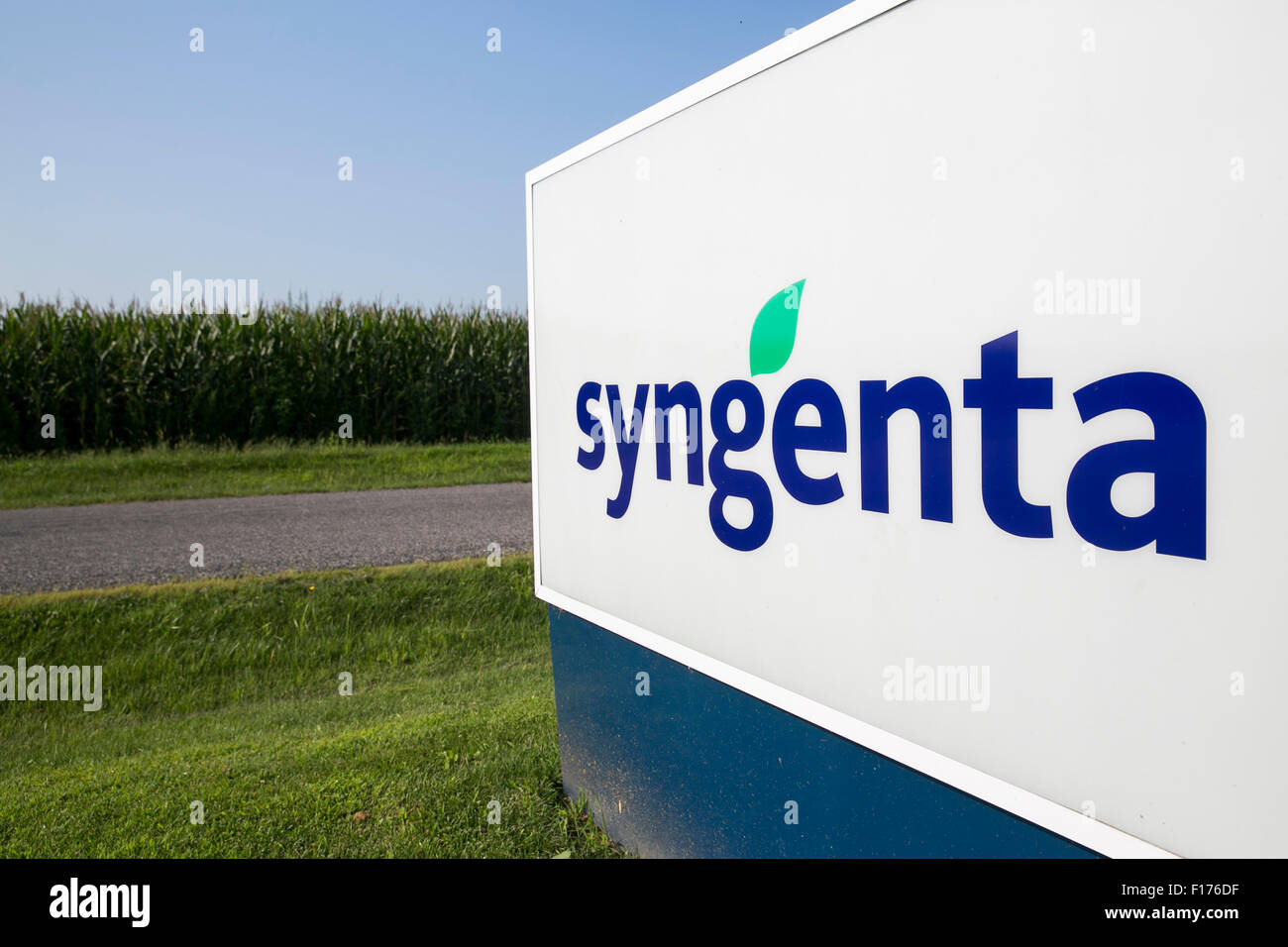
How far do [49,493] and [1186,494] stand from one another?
14291mm

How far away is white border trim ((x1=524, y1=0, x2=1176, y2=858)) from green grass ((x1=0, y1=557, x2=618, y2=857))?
101 centimetres

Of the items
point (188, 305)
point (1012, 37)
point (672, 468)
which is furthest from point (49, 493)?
point (1012, 37)

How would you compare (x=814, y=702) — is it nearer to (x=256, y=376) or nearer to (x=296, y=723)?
(x=296, y=723)

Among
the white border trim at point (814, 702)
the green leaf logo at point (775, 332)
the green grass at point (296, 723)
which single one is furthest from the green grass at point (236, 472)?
the green leaf logo at point (775, 332)

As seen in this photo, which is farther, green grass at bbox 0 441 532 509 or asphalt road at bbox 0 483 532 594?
green grass at bbox 0 441 532 509

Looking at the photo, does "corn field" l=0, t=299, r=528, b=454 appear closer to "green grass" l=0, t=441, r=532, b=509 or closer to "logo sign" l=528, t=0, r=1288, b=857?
"green grass" l=0, t=441, r=532, b=509

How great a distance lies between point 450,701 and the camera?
5957 mm

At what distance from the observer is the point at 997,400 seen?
2.12 m

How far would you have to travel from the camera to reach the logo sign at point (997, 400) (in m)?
1.72

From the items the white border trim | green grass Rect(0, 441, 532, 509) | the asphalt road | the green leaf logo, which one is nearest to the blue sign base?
the white border trim

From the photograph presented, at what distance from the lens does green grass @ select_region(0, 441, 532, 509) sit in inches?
516

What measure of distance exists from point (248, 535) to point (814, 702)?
28.7ft

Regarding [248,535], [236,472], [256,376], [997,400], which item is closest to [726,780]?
[997,400]
